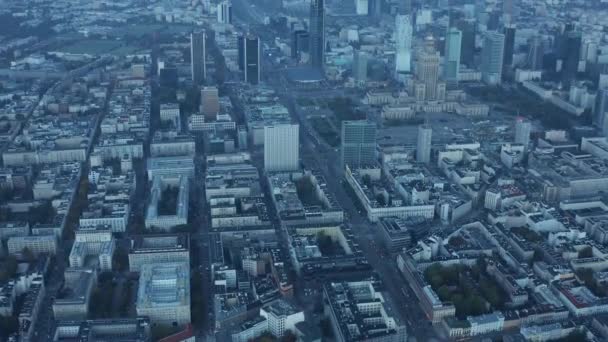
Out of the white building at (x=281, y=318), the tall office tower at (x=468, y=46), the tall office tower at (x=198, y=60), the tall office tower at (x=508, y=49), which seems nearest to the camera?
the white building at (x=281, y=318)

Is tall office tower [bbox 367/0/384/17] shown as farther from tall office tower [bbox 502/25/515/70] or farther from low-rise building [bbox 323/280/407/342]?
low-rise building [bbox 323/280/407/342]

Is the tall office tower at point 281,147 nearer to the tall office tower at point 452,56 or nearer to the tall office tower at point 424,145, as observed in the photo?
the tall office tower at point 424,145

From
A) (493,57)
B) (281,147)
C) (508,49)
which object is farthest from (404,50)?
(281,147)

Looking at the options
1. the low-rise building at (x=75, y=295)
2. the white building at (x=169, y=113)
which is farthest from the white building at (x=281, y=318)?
the white building at (x=169, y=113)

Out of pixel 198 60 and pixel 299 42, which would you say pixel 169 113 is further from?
pixel 299 42

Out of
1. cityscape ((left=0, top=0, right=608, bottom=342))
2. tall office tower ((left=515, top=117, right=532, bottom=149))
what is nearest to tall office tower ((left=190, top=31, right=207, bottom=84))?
cityscape ((left=0, top=0, right=608, bottom=342))
